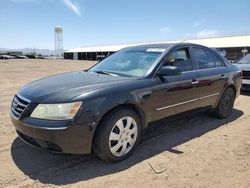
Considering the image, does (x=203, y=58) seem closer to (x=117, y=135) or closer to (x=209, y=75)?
(x=209, y=75)

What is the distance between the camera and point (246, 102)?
799 centimetres

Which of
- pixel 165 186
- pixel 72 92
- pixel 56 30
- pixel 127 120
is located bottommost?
pixel 165 186

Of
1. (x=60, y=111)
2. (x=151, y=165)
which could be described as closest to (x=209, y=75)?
(x=151, y=165)

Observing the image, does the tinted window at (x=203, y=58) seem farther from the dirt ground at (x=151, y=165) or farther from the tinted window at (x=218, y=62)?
the dirt ground at (x=151, y=165)

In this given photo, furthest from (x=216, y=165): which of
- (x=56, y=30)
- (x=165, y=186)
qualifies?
(x=56, y=30)

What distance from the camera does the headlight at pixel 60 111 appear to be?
3317 mm

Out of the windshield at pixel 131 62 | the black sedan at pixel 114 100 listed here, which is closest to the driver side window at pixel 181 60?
the black sedan at pixel 114 100

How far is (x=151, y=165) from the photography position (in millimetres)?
3783

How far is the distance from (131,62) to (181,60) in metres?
0.92

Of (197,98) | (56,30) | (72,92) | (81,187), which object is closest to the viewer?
(81,187)

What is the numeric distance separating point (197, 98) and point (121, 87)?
6.30ft

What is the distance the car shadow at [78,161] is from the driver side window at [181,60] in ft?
3.27

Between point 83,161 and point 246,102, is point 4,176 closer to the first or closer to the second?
point 83,161

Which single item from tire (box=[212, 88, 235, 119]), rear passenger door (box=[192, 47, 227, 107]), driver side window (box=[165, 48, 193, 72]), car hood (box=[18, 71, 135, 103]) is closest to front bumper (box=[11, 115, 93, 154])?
car hood (box=[18, 71, 135, 103])
